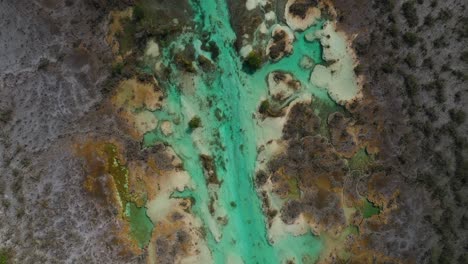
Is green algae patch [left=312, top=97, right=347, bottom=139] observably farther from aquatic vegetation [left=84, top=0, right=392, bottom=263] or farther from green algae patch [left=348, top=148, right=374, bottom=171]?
green algae patch [left=348, top=148, right=374, bottom=171]

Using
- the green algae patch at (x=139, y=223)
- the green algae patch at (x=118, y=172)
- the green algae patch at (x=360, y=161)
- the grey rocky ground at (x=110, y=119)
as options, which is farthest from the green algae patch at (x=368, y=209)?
the green algae patch at (x=118, y=172)

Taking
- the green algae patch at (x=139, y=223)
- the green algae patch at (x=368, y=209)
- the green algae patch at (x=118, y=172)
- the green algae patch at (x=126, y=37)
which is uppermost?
the green algae patch at (x=126, y=37)

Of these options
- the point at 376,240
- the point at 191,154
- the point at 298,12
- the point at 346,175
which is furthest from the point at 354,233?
the point at 298,12

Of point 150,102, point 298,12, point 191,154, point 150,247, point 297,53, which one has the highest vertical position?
point 298,12

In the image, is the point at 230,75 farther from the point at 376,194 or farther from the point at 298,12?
the point at 376,194

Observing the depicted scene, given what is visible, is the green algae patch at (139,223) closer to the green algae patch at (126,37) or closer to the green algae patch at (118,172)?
the green algae patch at (118,172)

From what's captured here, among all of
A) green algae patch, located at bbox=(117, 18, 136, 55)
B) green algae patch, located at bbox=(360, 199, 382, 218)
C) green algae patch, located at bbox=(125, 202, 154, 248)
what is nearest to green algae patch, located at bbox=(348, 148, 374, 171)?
green algae patch, located at bbox=(360, 199, 382, 218)
